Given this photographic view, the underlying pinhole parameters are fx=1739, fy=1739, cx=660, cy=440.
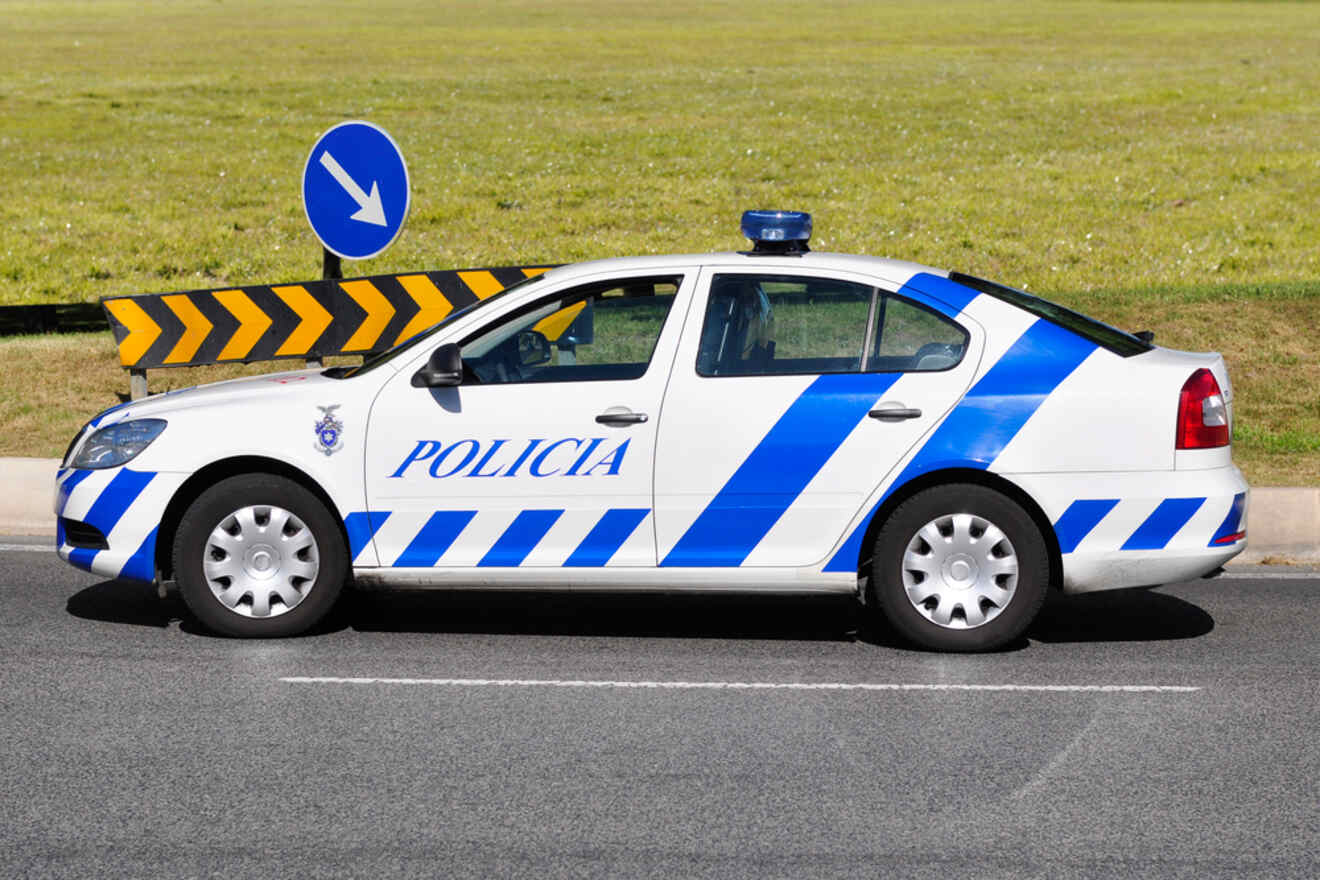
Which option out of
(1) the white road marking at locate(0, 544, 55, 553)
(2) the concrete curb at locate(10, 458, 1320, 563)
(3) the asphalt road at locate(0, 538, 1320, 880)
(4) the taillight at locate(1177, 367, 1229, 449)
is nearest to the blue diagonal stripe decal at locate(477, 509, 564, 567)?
(3) the asphalt road at locate(0, 538, 1320, 880)

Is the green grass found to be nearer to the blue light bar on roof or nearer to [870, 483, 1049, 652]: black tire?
[870, 483, 1049, 652]: black tire

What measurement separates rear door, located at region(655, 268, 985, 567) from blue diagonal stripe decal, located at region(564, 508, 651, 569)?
0.36 ft

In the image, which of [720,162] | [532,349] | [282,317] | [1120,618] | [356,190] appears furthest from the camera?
[720,162]

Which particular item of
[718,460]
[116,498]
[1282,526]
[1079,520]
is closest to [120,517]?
[116,498]

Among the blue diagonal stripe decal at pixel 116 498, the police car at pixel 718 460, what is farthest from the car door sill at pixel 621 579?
the blue diagonal stripe decal at pixel 116 498

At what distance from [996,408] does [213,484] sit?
3.23 m

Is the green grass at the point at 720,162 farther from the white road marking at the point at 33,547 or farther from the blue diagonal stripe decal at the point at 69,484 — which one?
the blue diagonal stripe decal at the point at 69,484

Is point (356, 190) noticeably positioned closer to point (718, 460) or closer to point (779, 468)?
point (718, 460)

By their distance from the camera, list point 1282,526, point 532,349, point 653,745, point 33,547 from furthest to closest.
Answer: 1. point 33,547
2. point 1282,526
3. point 532,349
4. point 653,745

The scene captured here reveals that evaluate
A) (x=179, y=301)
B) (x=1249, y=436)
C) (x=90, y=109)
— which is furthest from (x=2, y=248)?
(x=1249, y=436)

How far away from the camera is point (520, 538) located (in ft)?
23.2

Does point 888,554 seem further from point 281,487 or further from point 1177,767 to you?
point 281,487

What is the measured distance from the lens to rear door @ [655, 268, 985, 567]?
22.6 feet

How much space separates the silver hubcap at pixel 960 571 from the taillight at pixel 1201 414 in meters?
0.82
